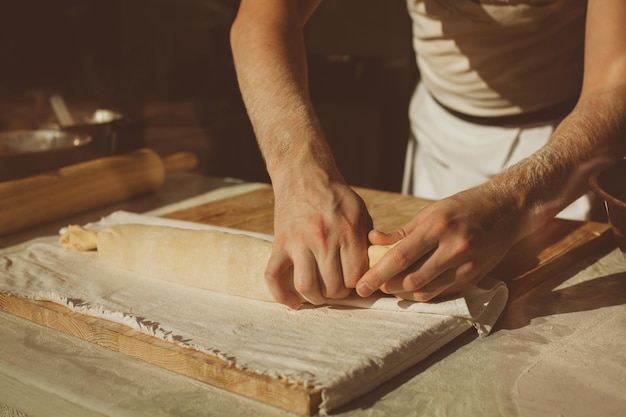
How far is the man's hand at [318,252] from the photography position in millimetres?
1118

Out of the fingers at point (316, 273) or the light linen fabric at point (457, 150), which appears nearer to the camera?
the fingers at point (316, 273)

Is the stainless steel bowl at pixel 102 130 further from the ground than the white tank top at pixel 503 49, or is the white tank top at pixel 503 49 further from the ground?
the white tank top at pixel 503 49

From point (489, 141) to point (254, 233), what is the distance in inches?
34.0

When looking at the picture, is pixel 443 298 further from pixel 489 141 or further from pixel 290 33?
pixel 489 141

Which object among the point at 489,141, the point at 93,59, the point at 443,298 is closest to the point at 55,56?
the point at 93,59

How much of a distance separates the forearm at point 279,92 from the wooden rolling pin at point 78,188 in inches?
21.3

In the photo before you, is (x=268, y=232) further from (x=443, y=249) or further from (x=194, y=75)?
(x=194, y=75)

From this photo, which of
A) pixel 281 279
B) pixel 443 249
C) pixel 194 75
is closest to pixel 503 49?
pixel 443 249

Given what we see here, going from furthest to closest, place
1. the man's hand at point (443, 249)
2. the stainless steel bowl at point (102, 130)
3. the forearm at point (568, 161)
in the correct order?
the stainless steel bowl at point (102, 130) < the forearm at point (568, 161) < the man's hand at point (443, 249)

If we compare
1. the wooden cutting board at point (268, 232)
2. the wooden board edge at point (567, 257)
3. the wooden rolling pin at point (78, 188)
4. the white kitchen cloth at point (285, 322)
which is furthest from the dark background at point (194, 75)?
the wooden board edge at point (567, 257)

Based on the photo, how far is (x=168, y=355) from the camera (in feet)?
3.40

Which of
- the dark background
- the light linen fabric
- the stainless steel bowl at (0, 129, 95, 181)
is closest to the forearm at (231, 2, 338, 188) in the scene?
the stainless steel bowl at (0, 129, 95, 181)

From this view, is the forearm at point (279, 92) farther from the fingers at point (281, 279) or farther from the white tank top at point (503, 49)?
the white tank top at point (503, 49)

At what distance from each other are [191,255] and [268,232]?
1.11 ft
